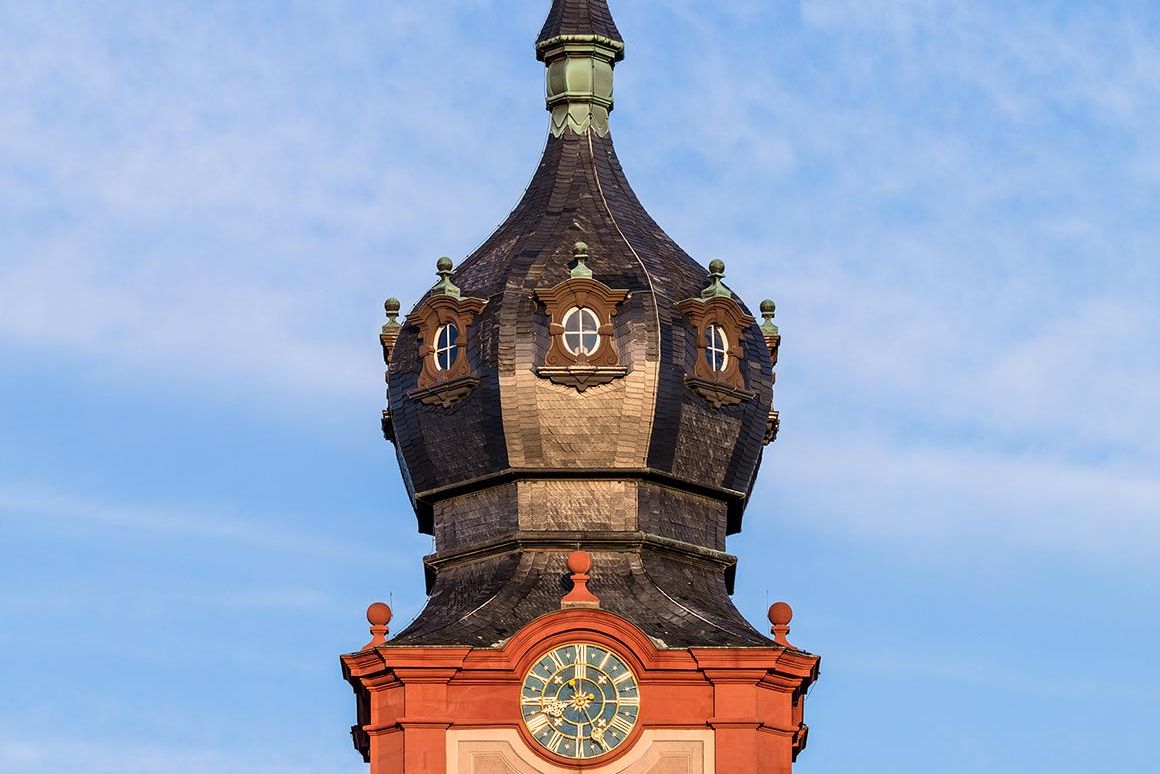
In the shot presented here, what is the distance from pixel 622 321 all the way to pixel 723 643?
23.0 ft

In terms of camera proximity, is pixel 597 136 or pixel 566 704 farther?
pixel 597 136

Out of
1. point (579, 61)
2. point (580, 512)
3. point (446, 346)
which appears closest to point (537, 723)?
point (580, 512)

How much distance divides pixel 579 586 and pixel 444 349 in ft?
19.9

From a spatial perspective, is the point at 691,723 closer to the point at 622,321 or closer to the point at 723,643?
the point at 723,643

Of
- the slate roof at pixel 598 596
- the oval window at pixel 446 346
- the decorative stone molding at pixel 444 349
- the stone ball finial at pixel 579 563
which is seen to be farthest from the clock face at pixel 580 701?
the oval window at pixel 446 346

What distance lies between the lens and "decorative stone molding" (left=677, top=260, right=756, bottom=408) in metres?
99.4

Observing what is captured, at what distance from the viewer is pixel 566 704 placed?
3787 inches

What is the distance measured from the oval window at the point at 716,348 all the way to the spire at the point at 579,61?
660cm

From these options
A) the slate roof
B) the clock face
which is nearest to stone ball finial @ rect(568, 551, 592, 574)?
the slate roof

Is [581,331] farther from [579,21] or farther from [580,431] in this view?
[579,21]

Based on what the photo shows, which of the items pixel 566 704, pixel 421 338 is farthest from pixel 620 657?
pixel 421 338

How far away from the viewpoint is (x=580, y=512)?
98812mm

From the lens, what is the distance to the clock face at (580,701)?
95.9 m

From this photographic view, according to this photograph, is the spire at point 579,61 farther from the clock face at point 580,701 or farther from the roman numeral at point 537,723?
the roman numeral at point 537,723
